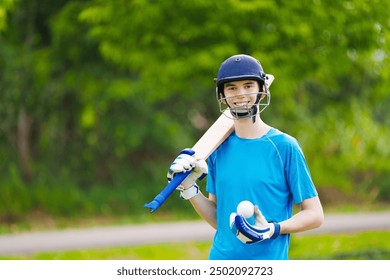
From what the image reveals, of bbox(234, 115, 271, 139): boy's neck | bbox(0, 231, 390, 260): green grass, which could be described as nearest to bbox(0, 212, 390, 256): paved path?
bbox(0, 231, 390, 260): green grass

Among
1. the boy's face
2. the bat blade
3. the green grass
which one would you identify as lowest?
the bat blade

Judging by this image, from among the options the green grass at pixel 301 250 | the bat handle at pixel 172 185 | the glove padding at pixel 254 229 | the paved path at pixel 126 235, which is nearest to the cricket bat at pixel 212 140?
the bat handle at pixel 172 185

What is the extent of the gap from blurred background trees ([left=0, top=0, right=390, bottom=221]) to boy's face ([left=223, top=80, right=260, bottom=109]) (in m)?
3.09

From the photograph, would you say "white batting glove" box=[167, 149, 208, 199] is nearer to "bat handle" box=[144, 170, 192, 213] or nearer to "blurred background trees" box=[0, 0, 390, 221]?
"bat handle" box=[144, 170, 192, 213]

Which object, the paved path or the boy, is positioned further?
the paved path

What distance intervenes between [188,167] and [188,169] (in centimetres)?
1

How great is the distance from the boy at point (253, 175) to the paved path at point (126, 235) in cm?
491

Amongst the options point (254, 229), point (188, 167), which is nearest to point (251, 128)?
point (188, 167)

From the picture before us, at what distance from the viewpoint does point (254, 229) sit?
7.87 ft

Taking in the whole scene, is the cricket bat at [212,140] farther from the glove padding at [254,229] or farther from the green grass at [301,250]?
the green grass at [301,250]

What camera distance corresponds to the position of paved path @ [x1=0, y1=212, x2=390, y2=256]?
7.70 meters

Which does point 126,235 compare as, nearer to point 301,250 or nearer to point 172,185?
point 301,250

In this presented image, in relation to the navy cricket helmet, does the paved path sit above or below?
above

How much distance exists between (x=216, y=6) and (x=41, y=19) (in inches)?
128
